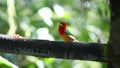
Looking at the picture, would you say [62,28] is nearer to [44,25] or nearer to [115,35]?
[44,25]

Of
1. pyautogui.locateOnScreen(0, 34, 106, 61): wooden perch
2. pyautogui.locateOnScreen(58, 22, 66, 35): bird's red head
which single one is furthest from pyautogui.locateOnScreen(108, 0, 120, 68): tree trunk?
pyautogui.locateOnScreen(58, 22, 66, 35): bird's red head

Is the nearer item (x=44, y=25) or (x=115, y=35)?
(x=115, y=35)

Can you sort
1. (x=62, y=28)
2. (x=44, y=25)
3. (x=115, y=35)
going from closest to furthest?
(x=115, y=35) < (x=62, y=28) < (x=44, y=25)

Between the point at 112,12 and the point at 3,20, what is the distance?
4.52 ft

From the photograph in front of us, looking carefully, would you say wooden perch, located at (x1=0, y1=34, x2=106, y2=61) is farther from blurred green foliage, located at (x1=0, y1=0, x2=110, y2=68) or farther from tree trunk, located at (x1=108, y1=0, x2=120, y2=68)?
blurred green foliage, located at (x1=0, y1=0, x2=110, y2=68)

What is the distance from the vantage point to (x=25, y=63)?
1.50 m

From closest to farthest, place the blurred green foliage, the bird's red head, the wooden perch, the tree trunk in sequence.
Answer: the tree trunk < the wooden perch < the bird's red head < the blurred green foliage

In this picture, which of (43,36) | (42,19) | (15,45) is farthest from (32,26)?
(15,45)

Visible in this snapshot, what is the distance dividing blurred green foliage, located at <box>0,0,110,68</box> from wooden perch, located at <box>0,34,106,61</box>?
2.18 ft

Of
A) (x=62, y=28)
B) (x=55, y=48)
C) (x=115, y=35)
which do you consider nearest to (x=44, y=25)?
(x=62, y=28)

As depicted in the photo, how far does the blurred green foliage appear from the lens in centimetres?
148

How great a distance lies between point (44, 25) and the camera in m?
1.58

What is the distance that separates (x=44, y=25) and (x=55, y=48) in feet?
3.11

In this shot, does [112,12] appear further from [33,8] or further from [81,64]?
[33,8]
